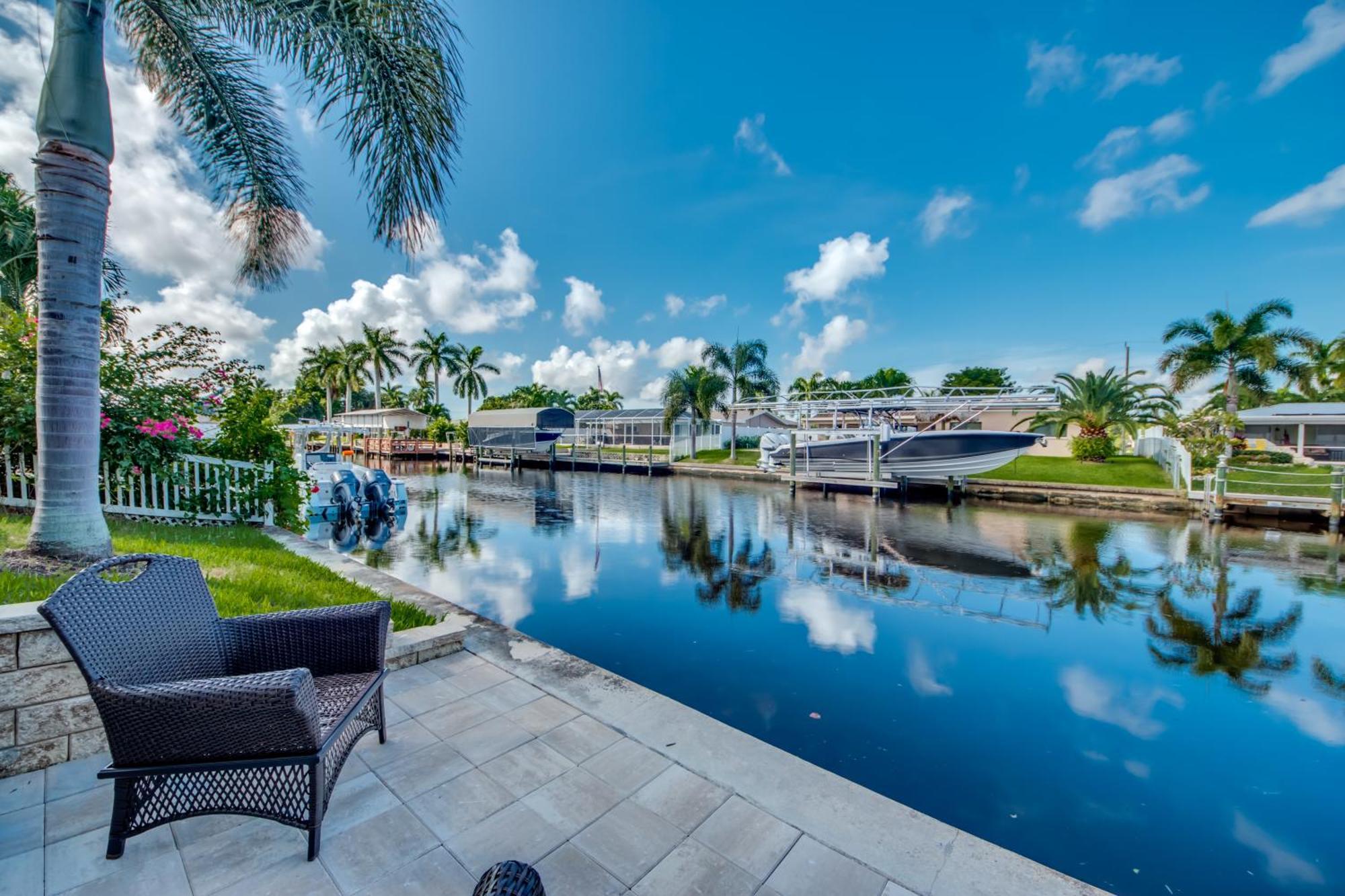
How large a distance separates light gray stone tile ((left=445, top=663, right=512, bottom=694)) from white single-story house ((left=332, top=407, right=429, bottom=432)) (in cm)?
3818

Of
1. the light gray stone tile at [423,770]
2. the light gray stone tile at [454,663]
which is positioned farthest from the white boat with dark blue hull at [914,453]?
the light gray stone tile at [423,770]

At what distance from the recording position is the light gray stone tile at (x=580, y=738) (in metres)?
2.27

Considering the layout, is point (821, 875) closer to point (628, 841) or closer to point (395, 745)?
point (628, 841)

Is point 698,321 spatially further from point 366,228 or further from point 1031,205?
point 366,228

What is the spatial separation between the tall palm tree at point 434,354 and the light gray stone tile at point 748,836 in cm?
4285

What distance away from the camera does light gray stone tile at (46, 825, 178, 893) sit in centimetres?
149

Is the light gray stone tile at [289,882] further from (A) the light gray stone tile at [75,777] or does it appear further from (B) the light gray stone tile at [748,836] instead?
(B) the light gray stone tile at [748,836]

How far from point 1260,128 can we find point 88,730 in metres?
21.5

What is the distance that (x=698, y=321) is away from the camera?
1112 inches

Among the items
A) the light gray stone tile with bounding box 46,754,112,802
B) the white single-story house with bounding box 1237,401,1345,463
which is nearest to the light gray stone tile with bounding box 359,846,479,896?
the light gray stone tile with bounding box 46,754,112,802

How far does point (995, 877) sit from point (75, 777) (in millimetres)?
3365

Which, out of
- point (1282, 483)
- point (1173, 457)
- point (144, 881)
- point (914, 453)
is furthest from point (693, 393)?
point (144, 881)

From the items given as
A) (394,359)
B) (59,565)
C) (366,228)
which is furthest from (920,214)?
(394,359)

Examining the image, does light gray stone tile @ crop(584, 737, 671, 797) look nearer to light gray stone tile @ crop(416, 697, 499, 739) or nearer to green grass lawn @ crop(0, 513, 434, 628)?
light gray stone tile @ crop(416, 697, 499, 739)
